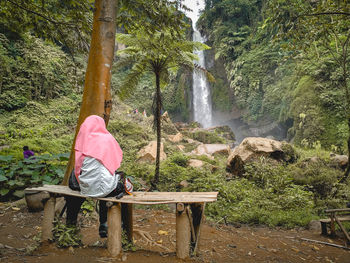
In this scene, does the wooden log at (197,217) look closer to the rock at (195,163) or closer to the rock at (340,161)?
the rock at (195,163)

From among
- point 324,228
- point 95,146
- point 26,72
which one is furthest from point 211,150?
point 26,72

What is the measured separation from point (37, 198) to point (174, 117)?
897 inches

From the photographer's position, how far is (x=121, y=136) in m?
11.9

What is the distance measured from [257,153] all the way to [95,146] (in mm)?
6943

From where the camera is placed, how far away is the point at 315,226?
4.44 m

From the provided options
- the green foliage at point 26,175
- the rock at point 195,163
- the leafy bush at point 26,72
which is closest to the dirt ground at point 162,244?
the green foliage at point 26,175

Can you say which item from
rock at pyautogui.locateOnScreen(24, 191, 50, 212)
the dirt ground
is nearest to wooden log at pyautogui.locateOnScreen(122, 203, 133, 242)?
the dirt ground

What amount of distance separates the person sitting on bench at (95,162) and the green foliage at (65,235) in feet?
1.55

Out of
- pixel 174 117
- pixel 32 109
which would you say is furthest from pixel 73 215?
pixel 174 117

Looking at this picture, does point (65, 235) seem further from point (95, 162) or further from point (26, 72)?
point (26, 72)

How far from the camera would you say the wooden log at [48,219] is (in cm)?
239

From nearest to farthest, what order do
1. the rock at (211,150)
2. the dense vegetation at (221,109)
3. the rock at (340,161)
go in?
1. the dense vegetation at (221,109)
2. the rock at (340,161)
3. the rock at (211,150)

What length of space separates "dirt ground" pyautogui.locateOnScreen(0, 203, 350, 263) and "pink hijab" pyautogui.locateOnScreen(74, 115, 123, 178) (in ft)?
2.84

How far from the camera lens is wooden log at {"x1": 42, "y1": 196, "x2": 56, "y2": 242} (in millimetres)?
2393
